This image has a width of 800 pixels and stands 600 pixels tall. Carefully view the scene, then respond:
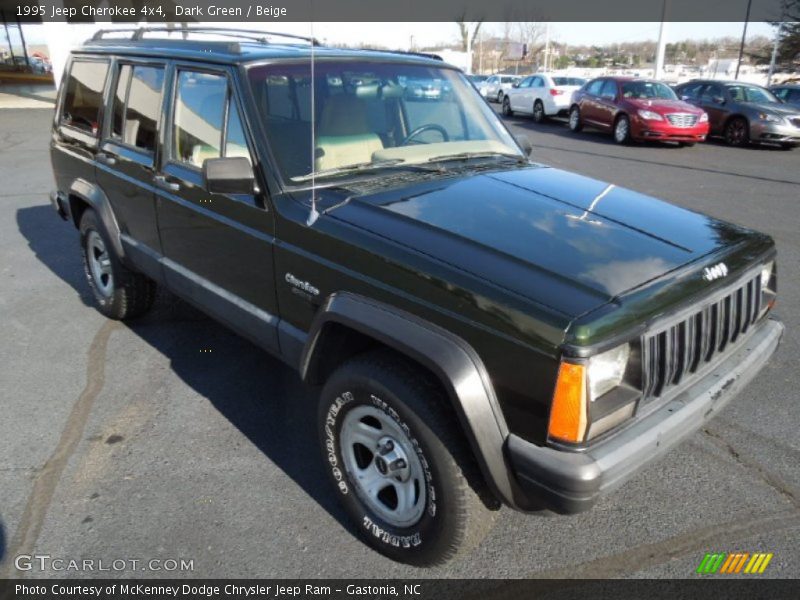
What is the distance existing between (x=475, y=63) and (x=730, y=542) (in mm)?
72217

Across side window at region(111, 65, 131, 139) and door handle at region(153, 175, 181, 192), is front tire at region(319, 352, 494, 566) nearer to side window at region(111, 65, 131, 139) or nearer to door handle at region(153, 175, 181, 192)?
door handle at region(153, 175, 181, 192)

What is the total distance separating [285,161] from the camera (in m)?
2.80

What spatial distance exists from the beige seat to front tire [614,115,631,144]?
1295 cm

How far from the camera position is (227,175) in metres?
2.58

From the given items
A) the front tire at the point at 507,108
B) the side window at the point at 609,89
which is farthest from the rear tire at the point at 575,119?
the front tire at the point at 507,108

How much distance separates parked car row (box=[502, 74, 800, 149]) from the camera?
1377 cm

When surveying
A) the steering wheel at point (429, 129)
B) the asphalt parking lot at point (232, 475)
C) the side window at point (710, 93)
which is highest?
the steering wheel at point (429, 129)

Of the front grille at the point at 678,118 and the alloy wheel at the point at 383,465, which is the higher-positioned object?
the front grille at the point at 678,118

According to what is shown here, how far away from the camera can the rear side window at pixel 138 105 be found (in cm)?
358

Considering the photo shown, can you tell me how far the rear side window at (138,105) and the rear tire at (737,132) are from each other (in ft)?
47.8

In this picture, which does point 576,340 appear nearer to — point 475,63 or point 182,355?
point 182,355

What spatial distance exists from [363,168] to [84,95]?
8.90ft

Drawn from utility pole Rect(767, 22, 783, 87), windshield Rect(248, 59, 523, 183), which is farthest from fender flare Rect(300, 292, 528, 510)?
utility pole Rect(767, 22, 783, 87)

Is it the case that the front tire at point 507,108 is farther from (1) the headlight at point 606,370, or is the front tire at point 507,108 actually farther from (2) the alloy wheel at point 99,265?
(1) the headlight at point 606,370
